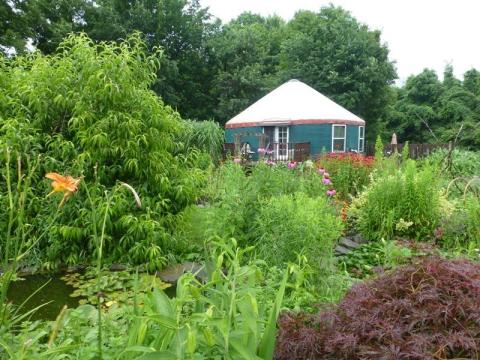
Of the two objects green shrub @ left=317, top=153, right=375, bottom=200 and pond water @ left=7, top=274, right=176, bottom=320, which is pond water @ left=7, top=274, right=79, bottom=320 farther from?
green shrub @ left=317, top=153, right=375, bottom=200

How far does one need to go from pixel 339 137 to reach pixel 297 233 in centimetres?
1405

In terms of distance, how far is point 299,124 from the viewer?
16375 mm

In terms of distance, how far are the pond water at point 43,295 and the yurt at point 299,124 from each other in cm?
1236

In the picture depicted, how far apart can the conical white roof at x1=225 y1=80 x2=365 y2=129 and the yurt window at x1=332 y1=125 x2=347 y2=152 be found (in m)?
0.26

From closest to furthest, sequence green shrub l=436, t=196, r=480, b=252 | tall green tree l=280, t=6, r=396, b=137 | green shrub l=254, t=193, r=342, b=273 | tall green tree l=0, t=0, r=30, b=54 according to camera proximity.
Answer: green shrub l=254, t=193, r=342, b=273 < green shrub l=436, t=196, r=480, b=252 < tall green tree l=0, t=0, r=30, b=54 < tall green tree l=280, t=6, r=396, b=137

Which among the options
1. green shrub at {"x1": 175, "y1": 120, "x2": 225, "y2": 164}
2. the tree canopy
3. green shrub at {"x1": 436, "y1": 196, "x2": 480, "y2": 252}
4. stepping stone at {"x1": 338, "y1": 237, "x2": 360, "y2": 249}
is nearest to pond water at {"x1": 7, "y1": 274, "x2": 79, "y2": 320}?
stepping stone at {"x1": 338, "y1": 237, "x2": 360, "y2": 249}

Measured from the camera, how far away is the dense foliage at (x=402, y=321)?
1203 mm

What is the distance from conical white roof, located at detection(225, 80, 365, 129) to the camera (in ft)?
53.9

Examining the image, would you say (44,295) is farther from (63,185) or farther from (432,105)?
(432,105)

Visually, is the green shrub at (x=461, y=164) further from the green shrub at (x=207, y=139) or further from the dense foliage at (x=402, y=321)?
the dense foliage at (x=402, y=321)

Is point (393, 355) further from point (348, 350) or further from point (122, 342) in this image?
point (122, 342)

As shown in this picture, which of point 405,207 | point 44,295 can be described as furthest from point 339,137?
point 44,295

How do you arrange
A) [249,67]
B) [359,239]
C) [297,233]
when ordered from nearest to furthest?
1. [297,233]
2. [359,239]
3. [249,67]

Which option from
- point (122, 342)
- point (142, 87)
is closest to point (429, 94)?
point (142, 87)
